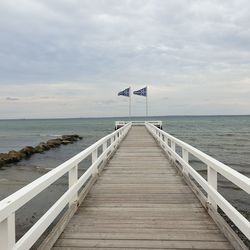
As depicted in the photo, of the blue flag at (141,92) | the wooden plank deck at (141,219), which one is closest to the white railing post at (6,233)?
the wooden plank deck at (141,219)

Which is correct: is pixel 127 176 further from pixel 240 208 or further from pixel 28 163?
pixel 28 163

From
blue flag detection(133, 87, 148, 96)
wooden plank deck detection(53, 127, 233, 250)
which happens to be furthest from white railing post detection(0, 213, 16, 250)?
blue flag detection(133, 87, 148, 96)

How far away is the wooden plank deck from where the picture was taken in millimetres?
4246

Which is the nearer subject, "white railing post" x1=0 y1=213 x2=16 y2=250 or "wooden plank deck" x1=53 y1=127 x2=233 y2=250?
"white railing post" x1=0 y1=213 x2=16 y2=250

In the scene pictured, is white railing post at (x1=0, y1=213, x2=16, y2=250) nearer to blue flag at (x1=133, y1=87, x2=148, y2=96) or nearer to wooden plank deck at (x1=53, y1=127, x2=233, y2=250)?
wooden plank deck at (x1=53, y1=127, x2=233, y2=250)

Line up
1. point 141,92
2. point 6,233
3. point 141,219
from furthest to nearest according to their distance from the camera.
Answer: point 141,92, point 141,219, point 6,233

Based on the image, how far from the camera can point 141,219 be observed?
17.1 ft

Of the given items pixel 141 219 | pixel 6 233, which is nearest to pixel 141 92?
pixel 141 219

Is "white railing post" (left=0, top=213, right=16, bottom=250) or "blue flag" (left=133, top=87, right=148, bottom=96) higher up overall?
"blue flag" (left=133, top=87, right=148, bottom=96)

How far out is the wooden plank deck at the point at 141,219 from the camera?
4246 mm

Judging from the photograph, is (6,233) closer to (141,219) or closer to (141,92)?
(141,219)

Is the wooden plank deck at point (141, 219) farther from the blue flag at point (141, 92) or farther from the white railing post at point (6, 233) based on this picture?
the blue flag at point (141, 92)

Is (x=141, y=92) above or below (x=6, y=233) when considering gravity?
above

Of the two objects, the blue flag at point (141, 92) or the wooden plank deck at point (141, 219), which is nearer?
the wooden plank deck at point (141, 219)
